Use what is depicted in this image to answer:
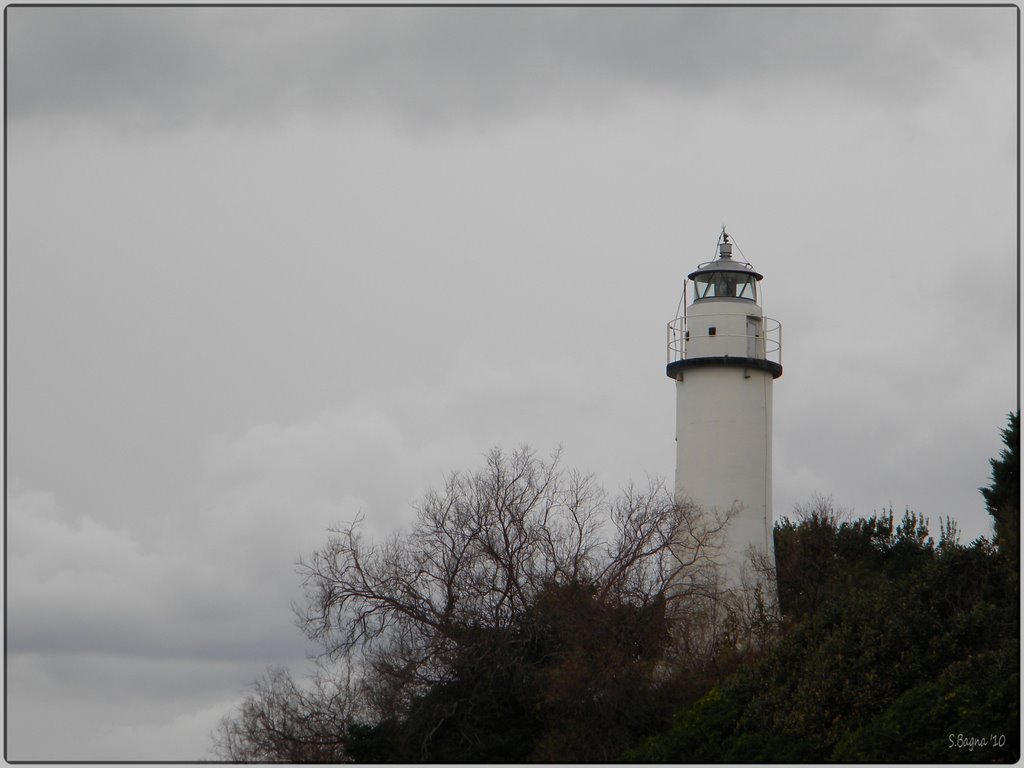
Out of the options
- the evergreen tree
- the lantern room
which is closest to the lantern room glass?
the lantern room

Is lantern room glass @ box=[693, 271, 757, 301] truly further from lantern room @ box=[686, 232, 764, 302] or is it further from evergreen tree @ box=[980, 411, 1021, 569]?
evergreen tree @ box=[980, 411, 1021, 569]

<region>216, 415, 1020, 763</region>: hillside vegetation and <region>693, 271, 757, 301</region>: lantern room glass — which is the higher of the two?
<region>693, 271, 757, 301</region>: lantern room glass

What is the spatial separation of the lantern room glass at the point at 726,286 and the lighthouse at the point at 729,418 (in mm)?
24

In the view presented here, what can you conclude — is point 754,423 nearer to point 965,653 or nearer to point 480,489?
point 480,489

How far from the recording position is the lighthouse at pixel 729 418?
32.9m

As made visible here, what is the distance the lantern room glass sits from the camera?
3472 centimetres

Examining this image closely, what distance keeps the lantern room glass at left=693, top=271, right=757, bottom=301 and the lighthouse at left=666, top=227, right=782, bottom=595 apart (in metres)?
0.02

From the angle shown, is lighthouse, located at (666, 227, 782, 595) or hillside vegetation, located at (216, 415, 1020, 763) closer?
hillside vegetation, located at (216, 415, 1020, 763)

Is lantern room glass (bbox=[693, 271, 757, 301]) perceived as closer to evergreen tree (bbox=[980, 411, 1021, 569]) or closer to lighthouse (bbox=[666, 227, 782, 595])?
lighthouse (bbox=[666, 227, 782, 595])

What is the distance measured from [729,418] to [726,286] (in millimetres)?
3370

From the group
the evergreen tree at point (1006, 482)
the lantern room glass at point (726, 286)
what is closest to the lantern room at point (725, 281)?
the lantern room glass at point (726, 286)

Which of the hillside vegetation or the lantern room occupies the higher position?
the lantern room

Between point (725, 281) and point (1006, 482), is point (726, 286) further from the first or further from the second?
point (1006, 482)

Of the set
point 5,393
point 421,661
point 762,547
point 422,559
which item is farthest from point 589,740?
point 5,393
